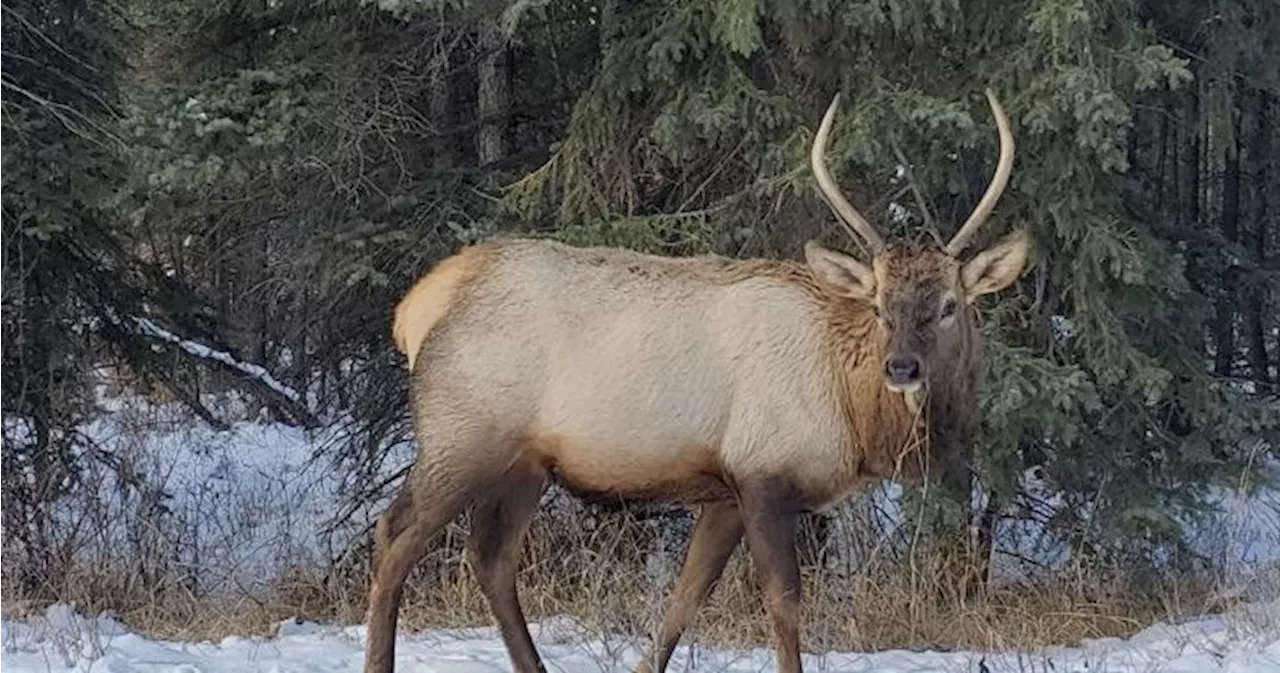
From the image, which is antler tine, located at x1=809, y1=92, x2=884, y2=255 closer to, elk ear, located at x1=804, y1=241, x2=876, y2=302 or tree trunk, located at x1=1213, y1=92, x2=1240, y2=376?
elk ear, located at x1=804, y1=241, x2=876, y2=302

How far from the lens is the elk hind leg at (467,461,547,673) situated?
6852 millimetres

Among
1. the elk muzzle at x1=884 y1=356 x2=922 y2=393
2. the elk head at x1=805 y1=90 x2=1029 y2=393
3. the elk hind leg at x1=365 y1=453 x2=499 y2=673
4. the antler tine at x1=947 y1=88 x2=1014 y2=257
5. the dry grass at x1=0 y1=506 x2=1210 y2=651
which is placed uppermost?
the antler tine at x1=947 y1=88 x2=1014 y2=257

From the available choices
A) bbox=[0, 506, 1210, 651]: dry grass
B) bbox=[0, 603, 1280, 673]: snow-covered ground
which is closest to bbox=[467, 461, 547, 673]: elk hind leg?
bbox=[0, 603, 1280, 673]: snow-covered ground

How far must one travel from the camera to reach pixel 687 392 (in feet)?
21.8

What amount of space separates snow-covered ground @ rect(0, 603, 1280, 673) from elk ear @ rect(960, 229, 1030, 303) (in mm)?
1402

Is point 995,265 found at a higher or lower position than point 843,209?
lower

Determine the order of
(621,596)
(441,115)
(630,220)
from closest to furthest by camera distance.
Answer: (621,596) < (630,220) < (441,115)

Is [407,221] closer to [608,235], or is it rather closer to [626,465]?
[608,235]

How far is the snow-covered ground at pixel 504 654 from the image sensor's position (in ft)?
21.8

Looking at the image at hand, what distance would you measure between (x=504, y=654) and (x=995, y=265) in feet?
8.31

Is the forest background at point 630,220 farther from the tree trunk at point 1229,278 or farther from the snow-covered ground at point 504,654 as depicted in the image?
the snow-covered ground at point 504,654

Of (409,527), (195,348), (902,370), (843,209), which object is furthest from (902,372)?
(195,348)

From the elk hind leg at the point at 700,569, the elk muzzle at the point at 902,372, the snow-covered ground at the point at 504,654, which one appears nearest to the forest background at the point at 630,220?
the snow-covered ground at the point at 504,654

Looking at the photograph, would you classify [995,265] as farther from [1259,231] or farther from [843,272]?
[1259,231]
